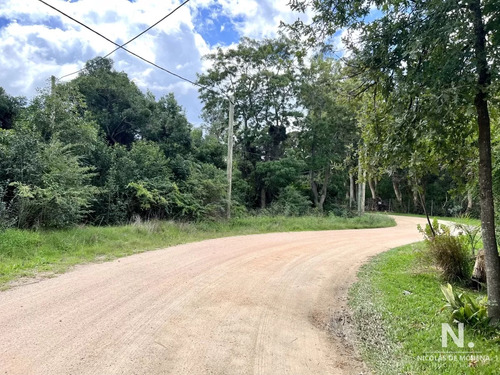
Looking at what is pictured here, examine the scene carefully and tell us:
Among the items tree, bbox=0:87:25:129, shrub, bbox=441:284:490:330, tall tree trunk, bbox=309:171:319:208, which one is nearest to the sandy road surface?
shrub, bbox=441:284:490:330

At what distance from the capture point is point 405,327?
3.90 meters

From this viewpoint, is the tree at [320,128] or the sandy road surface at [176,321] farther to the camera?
the tree at [320,128]

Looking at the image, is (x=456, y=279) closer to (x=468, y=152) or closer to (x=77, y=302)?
(x=468, y=152)

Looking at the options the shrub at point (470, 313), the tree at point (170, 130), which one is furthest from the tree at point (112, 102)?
the shrub at point (470, 313)

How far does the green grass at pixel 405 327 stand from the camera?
2980mm

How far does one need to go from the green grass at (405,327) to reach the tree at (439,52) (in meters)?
0.82

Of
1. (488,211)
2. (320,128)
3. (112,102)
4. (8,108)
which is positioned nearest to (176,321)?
(488,211)

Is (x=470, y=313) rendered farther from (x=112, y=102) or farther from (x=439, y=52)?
(x=112, y=102)

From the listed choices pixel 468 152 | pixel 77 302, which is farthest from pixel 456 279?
pixel 77 302

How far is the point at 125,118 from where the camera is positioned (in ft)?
64.7

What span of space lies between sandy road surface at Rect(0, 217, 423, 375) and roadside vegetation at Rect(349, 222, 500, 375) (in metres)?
0.39

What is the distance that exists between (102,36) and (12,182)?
4.75 meters

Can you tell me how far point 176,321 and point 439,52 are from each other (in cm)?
432

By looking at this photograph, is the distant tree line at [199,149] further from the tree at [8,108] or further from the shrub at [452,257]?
the shrub at [452,257]
